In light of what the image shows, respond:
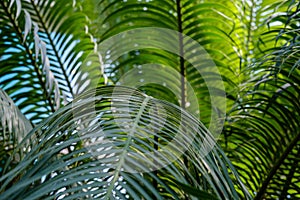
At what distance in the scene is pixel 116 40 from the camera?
6.45ft

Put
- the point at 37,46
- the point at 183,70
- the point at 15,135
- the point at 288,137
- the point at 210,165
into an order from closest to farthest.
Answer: the point at 210,165
the point at 15,135
the point at 37,46
the point at 288,137
the point at 183,70

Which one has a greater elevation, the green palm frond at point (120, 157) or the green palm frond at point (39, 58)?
the green palm frond at point (39, 58)

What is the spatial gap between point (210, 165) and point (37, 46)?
2.44ft

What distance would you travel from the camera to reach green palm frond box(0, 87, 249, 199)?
2.09 ft

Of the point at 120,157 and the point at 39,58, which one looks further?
the point at 39,58

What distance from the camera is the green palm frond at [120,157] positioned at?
0.64 meters

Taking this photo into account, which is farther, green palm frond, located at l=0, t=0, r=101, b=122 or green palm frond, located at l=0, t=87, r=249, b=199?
green palm frond, located at l=0, t=0, r=101, b=122

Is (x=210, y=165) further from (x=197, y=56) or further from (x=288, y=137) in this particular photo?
(x=197, y=56)

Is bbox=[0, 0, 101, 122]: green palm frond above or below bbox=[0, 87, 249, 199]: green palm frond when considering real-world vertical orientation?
above

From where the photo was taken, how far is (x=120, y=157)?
2.25 ft

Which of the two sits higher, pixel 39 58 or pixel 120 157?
pixel 39 58

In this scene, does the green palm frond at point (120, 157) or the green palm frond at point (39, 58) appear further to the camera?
the green palm frond at point (39, 58)

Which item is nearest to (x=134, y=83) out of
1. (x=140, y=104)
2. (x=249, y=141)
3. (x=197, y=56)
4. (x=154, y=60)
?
(x=154, y=60)

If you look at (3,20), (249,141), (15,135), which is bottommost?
(249,141)
